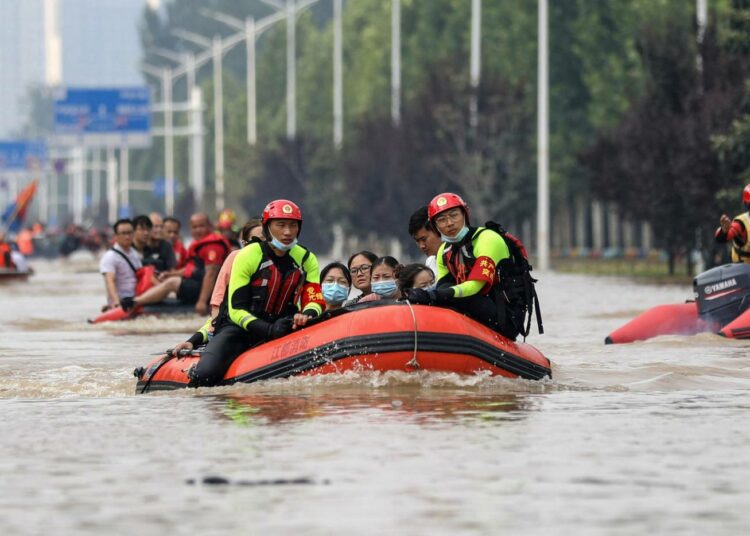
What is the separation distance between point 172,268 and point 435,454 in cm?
1869

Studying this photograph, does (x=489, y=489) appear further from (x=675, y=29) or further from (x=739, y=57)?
(x=675, y=29)

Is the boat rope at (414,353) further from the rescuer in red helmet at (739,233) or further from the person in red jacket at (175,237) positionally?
the person in red jacket at (175,237)

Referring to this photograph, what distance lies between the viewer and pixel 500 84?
220ft

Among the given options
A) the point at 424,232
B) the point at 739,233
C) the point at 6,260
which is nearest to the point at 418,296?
the point at 424,232

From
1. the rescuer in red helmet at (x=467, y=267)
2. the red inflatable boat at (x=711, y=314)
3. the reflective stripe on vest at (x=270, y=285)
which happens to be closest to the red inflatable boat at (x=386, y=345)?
the rescuer in red helmet at (x=467, y=267)

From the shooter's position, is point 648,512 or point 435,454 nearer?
point 648,512

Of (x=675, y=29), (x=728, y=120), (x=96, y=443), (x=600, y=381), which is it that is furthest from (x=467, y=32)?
(x=96, y=443)

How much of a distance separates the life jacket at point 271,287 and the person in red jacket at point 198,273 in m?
11.3

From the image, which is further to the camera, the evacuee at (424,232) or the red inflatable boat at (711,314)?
the red inflatable boat at (711,314)

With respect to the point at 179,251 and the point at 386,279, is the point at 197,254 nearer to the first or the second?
the point at 179,251

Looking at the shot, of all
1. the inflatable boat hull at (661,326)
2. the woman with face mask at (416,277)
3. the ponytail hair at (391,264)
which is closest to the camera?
the woman with face mask at (416,277)

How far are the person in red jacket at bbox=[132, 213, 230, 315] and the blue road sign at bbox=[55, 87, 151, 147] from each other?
60.5 m

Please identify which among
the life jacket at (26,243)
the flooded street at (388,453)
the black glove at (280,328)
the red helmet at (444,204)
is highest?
the life jacket at (26,243)

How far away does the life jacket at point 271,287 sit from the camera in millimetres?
16438
